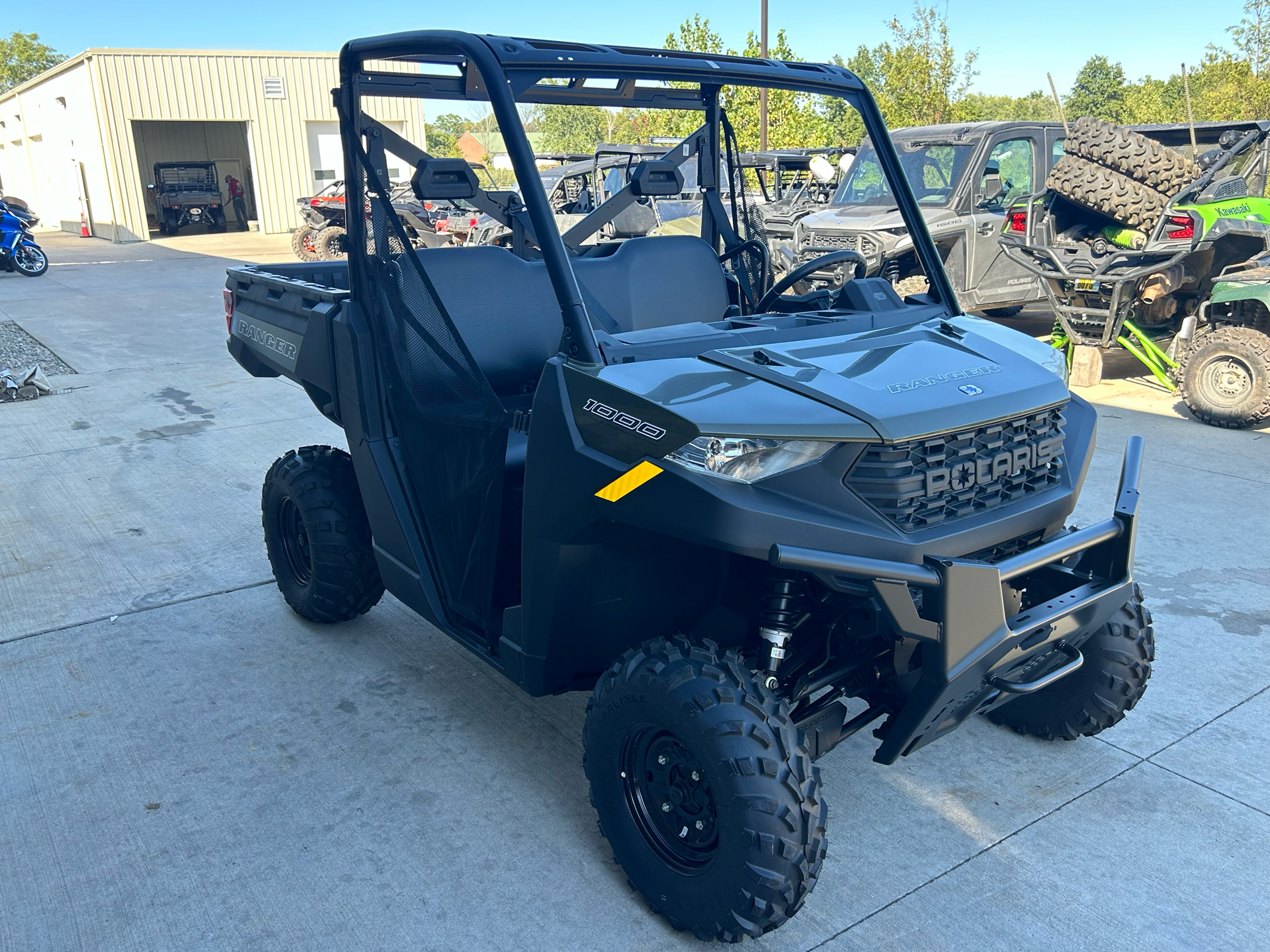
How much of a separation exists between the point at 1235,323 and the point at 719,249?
15.7 feet

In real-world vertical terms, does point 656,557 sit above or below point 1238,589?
above

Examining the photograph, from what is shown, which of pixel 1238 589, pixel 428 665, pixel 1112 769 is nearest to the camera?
pixel 1112 769

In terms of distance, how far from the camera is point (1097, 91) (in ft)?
170

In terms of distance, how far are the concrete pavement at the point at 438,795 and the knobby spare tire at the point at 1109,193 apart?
11.8ft

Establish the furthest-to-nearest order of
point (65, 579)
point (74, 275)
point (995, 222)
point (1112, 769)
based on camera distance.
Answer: point (74, 275), point (995, 222), point (65, 579), point (1112, 769)

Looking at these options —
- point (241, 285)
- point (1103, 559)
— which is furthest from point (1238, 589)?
point (241, 285)

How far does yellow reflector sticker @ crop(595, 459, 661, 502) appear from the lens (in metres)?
2.16

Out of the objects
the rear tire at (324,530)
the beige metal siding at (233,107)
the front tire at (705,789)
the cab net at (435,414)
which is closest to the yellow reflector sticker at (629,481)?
the front tire at (705,789)

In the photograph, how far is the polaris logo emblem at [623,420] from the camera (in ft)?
7.01

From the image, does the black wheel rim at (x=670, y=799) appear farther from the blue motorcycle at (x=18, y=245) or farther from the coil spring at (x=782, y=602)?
the blue motorcycle at (x=18, y=245)

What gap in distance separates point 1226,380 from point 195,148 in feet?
120

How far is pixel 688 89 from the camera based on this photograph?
3.42 meters

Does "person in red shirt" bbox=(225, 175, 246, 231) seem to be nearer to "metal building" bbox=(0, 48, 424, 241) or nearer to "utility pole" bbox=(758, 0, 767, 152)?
"metal building" bbox=(0, 48, 424, 241)

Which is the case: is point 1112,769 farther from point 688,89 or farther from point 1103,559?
point 688,89
